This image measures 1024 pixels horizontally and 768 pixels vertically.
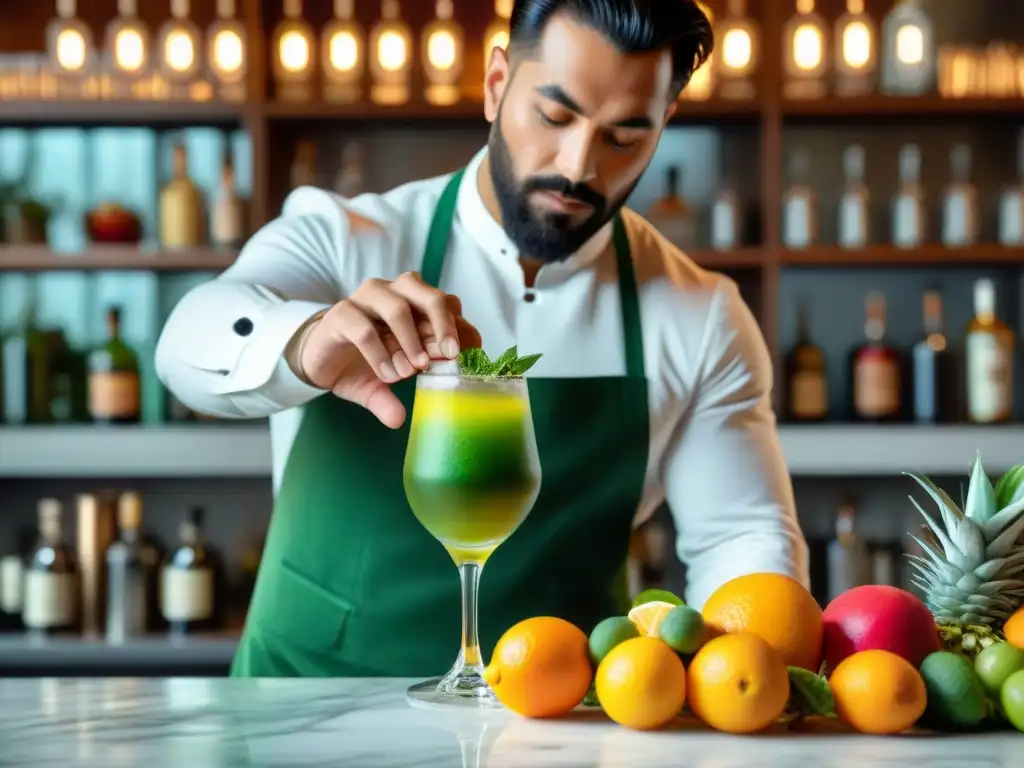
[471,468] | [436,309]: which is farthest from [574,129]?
[471,468]

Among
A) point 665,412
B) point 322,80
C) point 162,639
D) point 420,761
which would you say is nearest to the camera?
point 420,761

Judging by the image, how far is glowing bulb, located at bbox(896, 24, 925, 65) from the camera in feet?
10.4

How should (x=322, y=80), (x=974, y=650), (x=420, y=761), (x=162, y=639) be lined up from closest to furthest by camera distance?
1. (x=420, y=761)
2. (x=974, y=650)
3. (x=162, y=639)
4. (x=322, y=80)

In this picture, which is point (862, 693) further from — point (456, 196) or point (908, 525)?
point (908, 525)

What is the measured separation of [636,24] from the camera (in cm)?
139

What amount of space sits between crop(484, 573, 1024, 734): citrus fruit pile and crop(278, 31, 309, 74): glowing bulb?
2.48 metres

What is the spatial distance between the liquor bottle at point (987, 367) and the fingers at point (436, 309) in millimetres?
2296

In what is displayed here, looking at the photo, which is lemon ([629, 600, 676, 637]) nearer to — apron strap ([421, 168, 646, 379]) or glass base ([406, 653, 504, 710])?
glass base ([406, 653, 504, 710])

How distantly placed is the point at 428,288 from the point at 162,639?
2.16 metres

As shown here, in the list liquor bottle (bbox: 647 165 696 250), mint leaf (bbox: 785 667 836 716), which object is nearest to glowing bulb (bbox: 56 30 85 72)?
liquor bottle (bbox: 647 165 696 250)

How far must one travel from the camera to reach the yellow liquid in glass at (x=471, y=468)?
1.00m

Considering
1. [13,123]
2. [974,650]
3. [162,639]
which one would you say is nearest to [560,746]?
[974,650]

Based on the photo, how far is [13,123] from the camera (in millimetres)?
3246

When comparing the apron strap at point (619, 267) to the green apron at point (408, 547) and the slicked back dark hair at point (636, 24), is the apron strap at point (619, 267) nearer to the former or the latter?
the green apron at point (408, 547)
